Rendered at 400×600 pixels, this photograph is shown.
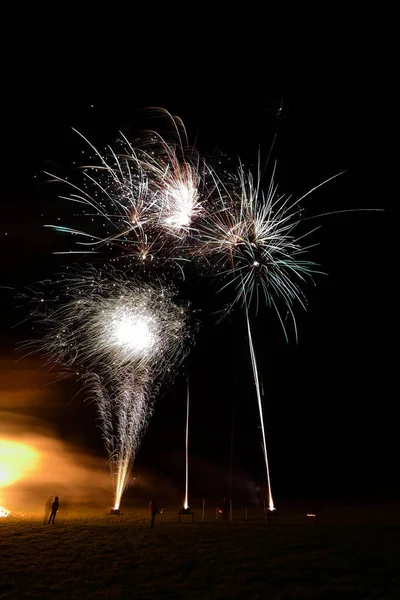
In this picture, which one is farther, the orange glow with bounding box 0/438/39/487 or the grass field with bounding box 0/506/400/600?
the orange glow with bounding box 0/438/39/487

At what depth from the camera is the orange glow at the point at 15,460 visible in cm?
2472

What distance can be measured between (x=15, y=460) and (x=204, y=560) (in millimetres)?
18433

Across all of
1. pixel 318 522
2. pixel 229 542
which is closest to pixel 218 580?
pixel 229 542

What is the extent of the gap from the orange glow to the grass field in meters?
10.3

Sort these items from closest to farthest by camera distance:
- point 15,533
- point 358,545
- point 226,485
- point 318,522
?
point 358,545 < point 15,533 < point 318,522 < point 226,485

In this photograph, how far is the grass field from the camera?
26.7ft

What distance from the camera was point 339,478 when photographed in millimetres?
31344

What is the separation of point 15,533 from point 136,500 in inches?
488

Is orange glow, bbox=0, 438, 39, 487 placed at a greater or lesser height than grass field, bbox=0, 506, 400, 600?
greater

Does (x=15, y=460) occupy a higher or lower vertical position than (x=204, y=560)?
higher

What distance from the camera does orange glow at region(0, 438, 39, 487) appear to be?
24719 millimetres

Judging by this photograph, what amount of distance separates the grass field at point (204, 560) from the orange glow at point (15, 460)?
10.3 metres

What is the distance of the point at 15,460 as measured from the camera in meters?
25.4

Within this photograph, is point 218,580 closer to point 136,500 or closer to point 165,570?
point 165,570
